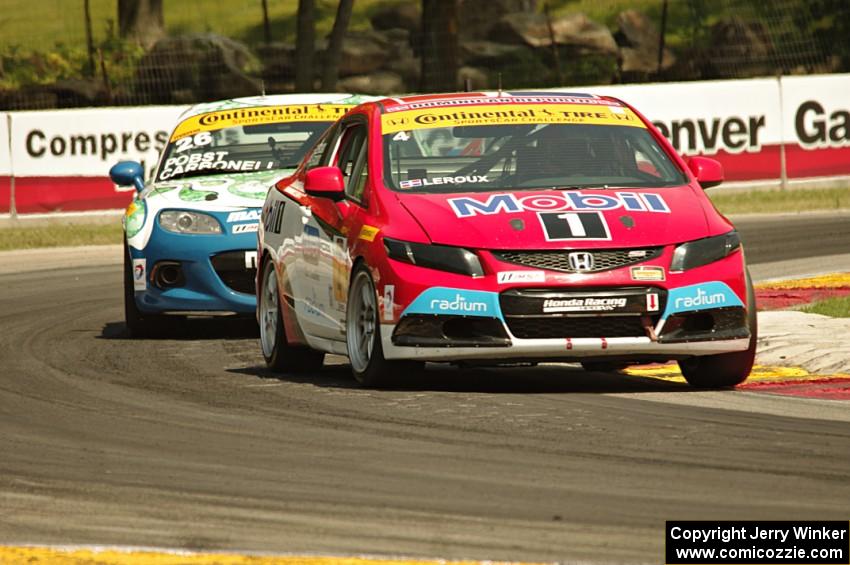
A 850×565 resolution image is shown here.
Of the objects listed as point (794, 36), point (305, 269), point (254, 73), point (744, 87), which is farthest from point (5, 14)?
point (305, 269)

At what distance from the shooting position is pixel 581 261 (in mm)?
8930

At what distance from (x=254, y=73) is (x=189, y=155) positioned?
2503 cm

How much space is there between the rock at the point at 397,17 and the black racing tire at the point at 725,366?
127 feet

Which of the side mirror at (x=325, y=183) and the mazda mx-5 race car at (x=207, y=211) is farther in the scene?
the mazda mx-5 race car at (x=207, y=211)

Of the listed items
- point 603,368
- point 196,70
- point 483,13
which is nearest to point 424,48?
point 196,70

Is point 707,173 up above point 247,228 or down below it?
above

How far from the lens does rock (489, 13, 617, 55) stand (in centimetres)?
4244

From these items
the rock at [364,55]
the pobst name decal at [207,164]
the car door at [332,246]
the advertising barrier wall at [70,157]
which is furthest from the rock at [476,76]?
the car door at [332,246]

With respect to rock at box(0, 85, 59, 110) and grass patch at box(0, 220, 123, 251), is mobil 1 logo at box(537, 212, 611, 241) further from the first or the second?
rock at box(0, 85, 59, 110)

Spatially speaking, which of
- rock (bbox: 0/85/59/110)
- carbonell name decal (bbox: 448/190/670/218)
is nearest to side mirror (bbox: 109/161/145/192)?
carbonell name decal (bbox: 448/190/670/218)

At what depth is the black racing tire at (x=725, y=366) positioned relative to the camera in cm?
934

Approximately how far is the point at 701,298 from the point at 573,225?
27.3 inches

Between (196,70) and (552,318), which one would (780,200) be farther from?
(552,318)

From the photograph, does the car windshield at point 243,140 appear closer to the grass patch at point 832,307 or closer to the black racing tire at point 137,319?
the black racing tire at point 137,319
